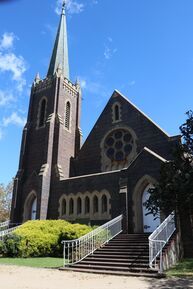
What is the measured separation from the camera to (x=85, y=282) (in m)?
10.4

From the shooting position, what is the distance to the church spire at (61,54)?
3573 centimetres

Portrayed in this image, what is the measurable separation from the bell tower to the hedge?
695 cm

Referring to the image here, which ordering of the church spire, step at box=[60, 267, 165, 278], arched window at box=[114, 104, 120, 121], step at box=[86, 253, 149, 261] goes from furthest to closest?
the church spire → arched window at box=[114, 104, 120, 121] → step at box=[86, 253, 149, 261] → step at box=[60, 267, 165, 278]

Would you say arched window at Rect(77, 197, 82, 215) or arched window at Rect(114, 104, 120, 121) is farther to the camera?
arched window at Rect(114, 104, 120, 121)

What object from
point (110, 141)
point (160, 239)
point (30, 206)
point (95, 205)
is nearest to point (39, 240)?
point (95, 205)

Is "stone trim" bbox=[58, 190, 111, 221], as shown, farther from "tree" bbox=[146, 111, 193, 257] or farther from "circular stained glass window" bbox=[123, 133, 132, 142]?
"tree" bbox=[146, 111, 193, 257]

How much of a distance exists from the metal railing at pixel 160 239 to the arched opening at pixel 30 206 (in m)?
15.8

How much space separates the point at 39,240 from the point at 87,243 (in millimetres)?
4022

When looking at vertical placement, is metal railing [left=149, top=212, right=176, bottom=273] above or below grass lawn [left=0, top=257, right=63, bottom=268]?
above

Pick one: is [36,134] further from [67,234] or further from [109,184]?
[67,234]

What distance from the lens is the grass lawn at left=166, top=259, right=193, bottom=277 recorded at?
11831 millimetres

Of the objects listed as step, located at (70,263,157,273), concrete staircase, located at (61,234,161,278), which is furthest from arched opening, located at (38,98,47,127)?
step, located at (70,263,157,273)

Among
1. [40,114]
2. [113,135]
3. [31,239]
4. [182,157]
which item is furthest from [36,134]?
[182,157]

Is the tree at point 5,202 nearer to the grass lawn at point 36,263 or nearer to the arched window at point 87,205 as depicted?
the arched window at point 87,205
